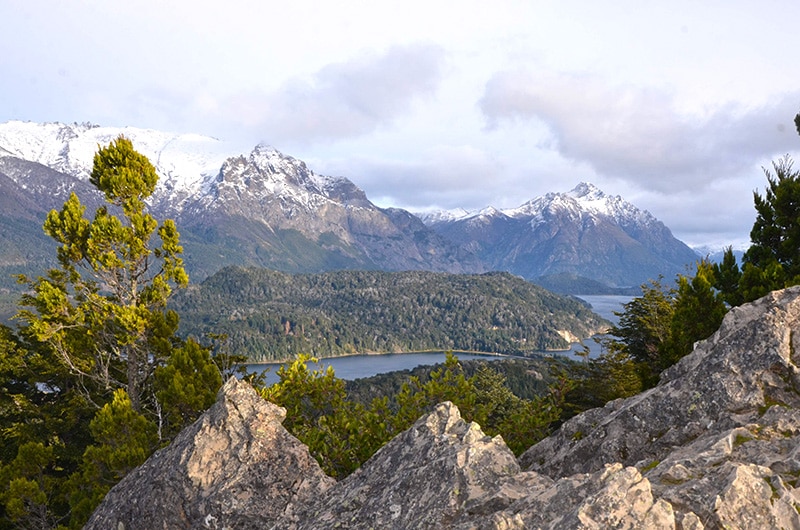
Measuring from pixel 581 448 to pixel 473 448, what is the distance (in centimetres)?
434

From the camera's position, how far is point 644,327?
36500mm

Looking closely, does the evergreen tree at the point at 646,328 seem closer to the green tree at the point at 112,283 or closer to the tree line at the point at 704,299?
the tree line at the point at 704,299

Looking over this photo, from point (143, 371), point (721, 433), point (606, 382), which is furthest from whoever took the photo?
point (606, 382)

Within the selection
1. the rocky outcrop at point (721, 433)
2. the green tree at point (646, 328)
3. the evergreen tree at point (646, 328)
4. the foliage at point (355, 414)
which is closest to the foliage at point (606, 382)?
the green tree at point (646, 328)

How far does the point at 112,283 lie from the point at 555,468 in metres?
21.5

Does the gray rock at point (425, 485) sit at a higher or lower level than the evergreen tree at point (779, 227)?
lower

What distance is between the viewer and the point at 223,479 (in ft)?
42.8

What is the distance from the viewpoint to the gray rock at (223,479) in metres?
12.6

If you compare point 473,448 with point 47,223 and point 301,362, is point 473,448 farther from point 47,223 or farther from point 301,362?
point 47,223

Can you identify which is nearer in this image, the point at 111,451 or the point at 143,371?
the point at 111,451

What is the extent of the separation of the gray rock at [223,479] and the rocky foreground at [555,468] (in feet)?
0.11

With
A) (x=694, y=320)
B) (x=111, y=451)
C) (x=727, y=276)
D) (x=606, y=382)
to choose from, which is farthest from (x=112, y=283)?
(x=727, y=276)

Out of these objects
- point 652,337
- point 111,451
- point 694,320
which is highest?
point 694,320

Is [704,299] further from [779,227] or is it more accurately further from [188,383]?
[188,383]
